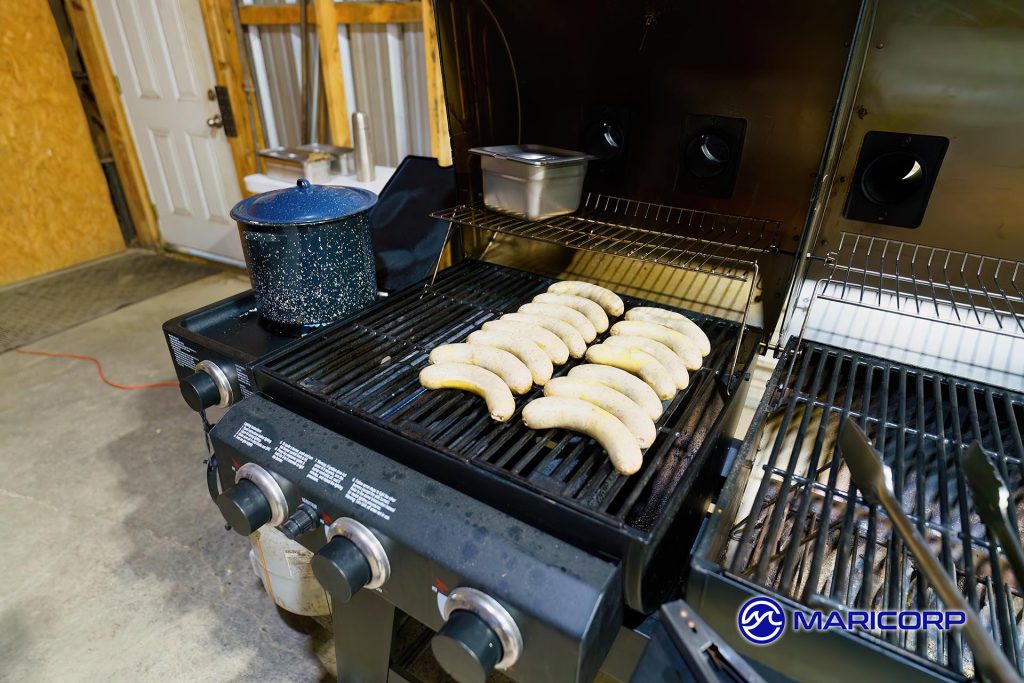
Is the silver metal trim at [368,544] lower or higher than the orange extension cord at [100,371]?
higher

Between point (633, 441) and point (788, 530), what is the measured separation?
1.15 feet

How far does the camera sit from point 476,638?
0.68 meters

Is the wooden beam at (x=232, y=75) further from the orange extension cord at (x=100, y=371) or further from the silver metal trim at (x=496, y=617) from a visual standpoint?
the silver metal trim at (x=496, y=617)

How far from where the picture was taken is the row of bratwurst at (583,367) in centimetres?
87

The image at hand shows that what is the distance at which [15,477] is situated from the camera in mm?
2145

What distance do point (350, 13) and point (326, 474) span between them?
2.72m

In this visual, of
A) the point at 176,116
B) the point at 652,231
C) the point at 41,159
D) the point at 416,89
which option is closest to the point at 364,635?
the point at 652,231

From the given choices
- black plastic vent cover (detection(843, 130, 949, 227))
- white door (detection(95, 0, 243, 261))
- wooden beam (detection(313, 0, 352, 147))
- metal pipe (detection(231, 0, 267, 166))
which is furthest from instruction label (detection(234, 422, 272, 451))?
white door (detection(95, 0, 243, 261))

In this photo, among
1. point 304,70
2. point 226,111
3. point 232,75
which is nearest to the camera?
point 304,70

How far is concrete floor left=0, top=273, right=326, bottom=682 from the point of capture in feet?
5.00

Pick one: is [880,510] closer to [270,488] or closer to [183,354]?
[270,488]

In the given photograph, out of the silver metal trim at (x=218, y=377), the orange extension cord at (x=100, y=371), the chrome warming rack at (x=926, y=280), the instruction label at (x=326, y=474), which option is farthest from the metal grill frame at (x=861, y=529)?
the orange extension cord at (x=100, y=371)

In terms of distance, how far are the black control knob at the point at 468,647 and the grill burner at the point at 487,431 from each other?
0.15 m

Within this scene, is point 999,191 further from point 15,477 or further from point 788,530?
point 15,477
